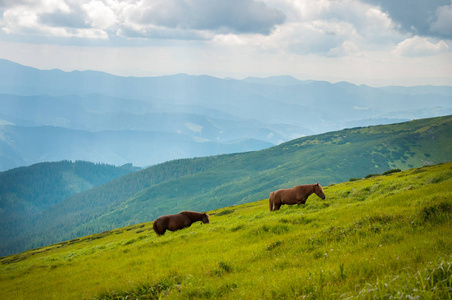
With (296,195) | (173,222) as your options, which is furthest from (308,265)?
(173,222)

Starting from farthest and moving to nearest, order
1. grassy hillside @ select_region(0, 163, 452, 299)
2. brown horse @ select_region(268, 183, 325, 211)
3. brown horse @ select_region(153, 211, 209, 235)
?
brown horse @ select_region(153, 211, 209, 235) → brown horse @ select_region(268, 183, 325, 211) → grassy hillside @ select_region(0, 163, 452, 299)

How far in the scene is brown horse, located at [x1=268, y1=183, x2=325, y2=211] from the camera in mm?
31688

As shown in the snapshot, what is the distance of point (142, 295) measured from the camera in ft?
39.4

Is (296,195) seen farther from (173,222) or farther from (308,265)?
(308,265)

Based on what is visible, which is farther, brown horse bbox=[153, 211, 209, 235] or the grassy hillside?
brown horse bbox=[153, 211, 209, 235]

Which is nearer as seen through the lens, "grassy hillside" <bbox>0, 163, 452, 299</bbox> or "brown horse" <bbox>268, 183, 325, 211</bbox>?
"grassy hillside" <bbox>0, 163, 452, 299</bbox>

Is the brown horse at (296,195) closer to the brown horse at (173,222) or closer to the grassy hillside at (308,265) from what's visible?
the brown horse at (173,222)

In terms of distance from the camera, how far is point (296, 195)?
31.9 meters

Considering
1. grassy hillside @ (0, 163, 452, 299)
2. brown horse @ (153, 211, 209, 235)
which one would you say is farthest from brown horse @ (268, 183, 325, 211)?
grassy hillside @ (0, 163, 452, 299)

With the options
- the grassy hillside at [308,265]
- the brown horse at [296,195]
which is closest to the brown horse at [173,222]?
the brown horse at [296,195]

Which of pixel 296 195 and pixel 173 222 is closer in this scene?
pixel 296 195

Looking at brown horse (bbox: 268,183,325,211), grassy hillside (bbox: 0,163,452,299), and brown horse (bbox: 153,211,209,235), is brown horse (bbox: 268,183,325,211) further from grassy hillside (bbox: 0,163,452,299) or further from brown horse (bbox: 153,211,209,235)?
grassy hillside (bbox: 0,163,452,299)

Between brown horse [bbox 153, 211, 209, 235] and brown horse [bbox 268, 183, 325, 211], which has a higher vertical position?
brown horse [bbox 268, 183, 325, 211]

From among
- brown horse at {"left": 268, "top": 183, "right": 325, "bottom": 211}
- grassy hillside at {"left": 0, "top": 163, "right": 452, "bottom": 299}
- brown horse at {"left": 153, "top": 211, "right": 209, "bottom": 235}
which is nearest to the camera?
grassy hillside at {"left": 0, "top": 163, "right": 452, "bottom": 299}
